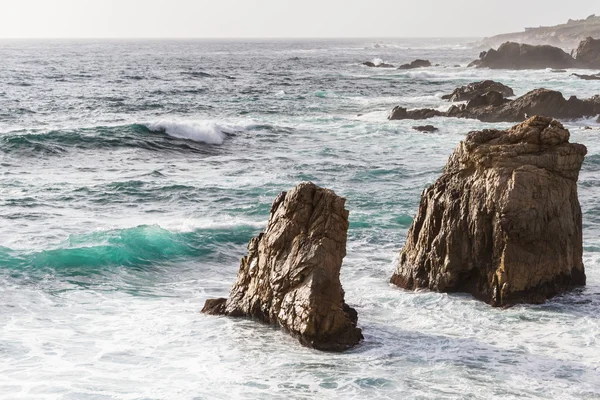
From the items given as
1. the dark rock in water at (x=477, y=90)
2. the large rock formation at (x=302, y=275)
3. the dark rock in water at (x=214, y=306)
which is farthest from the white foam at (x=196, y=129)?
the large rock formation at (x=302, y=275)

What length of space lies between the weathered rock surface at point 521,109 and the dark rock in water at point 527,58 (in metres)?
46.2

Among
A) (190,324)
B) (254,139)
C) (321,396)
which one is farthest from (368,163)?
(321,396)

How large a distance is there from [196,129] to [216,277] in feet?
65.0

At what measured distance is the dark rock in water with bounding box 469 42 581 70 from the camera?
86.0 metres

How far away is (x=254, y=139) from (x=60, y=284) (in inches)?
794

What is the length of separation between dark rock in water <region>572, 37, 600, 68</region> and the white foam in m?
56.9

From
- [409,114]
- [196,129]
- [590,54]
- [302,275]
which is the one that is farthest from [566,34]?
[302,275]

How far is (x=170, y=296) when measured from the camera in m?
15.5

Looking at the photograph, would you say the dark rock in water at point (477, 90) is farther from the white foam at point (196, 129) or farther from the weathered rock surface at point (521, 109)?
the white foam at point (196, 129)

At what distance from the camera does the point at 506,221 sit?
45.6ft

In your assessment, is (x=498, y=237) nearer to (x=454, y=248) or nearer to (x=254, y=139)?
(x=454, y=248)

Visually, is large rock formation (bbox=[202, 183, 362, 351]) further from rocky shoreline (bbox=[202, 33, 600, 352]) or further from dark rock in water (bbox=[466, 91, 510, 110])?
dark rock in water (bbox=[466, 91, 510, 110])

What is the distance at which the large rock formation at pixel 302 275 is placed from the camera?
486 inches

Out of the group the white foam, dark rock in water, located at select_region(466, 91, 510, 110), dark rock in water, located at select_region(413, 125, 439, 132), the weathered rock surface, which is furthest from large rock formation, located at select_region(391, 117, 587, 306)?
dark rock in water, located at select_region(466, 91, 510, 110)
